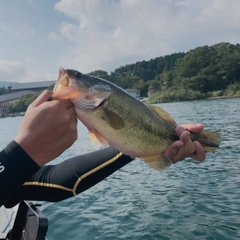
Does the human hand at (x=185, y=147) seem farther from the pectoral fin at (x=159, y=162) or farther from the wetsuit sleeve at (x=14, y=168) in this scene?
the wetsuit sleeve at (x=14, y=168)

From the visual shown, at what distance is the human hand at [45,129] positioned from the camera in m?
1.79

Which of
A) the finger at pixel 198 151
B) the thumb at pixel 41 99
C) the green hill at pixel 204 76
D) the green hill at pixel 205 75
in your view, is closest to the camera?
the thumb at pixel 41 99

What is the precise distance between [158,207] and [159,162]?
4.61 meters

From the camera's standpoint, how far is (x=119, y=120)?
7.66 ft

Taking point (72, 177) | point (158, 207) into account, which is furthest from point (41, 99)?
point (158, 207)

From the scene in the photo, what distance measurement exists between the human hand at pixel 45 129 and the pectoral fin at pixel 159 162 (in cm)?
104

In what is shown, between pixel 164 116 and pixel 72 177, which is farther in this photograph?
pixel 72 177

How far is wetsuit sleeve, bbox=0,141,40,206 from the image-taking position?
1784 mm

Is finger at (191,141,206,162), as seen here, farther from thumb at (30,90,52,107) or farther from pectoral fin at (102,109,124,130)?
thumb at (30,90,52,107)

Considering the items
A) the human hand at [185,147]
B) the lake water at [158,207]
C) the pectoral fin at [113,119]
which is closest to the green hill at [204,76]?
the lake water at [158,207]

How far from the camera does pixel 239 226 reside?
5.70m

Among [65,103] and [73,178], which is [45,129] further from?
[73,178]

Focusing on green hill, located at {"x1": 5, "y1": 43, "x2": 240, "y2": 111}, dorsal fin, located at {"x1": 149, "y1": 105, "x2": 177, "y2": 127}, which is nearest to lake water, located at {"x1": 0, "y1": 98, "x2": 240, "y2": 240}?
dorsal fin, located at {"x1": 149, "y1": 105, "x2": 177, "y2": 127}

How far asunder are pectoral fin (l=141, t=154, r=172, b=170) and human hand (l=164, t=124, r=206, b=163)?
2.0 inches
